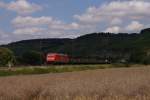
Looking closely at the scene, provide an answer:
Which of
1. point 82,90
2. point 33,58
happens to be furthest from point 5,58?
point 82,90

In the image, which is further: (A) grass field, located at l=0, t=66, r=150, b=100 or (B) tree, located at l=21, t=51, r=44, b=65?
(B) tree, located at l=21, t=51, r=44, b=65

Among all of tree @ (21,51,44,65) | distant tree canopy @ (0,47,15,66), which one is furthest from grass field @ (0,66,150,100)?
tree @ (21,51,44,65)

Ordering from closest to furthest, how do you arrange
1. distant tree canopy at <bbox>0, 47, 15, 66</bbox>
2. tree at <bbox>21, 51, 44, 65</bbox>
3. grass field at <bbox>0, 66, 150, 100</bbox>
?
1. grass field at <bbox>0, 66, 150, 100</bbox>
2. distant tree canopy at <bbox>0, 47, 15, 66</bbox>
3. tree at <bbox>21, 51, 44, 65</bbox>

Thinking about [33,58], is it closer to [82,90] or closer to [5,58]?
[5,58]

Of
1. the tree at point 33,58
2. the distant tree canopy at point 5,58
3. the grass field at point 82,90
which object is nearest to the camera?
the grass field at point 82,90

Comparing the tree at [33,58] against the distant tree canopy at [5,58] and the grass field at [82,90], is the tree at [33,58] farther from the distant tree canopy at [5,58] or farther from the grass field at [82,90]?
the grass field at [82,90]

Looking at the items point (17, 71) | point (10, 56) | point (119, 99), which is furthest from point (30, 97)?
point (10, 56)

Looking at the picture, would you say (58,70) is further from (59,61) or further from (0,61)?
(59,61)

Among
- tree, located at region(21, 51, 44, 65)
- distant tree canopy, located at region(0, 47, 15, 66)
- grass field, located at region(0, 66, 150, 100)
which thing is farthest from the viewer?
tree, located at region(21, 51, 44, 65)

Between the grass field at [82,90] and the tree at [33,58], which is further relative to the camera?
the tree at [33,58]

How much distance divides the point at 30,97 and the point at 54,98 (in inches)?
59.8

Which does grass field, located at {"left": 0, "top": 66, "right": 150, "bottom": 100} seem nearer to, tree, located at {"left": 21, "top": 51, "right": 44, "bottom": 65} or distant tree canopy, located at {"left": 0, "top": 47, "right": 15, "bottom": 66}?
distant tree canopy, located at {"left": 0, "top": 47, "right": 15, "bottom": 66}

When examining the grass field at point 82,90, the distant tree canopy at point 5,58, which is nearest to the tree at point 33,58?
the distant tree canopy at point 5,58

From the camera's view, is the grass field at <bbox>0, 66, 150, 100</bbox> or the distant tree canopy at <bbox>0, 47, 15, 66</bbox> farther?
the distant tree canopy at <bbox>0, 47, 15, 66</bbox>
